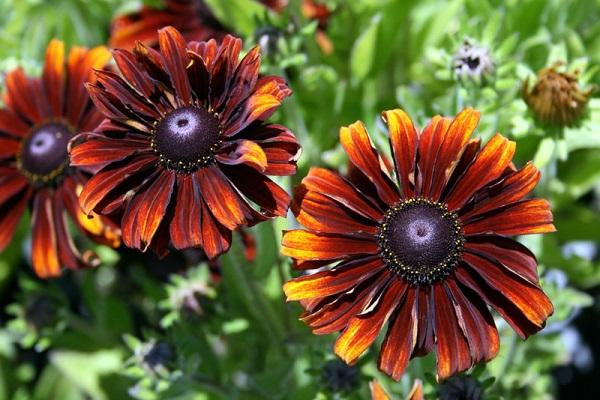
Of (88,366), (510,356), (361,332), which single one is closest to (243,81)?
(361,332)

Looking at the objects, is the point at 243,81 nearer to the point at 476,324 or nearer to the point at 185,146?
the point at 185,146

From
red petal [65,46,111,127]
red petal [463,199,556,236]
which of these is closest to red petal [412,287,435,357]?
red petal [463,199,556,236]

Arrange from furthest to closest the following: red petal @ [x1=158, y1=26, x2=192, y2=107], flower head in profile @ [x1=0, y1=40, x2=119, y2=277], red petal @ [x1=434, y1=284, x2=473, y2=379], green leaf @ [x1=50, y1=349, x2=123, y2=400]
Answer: green leaf @ [x1=50, y1=349, x2=123, y2=400] < flower head in profile @ [x1=0, y1=40, x2=119, y2=277] < red petal @ [x1=158, y1=26, x2=192, y2=107] < red petal @ [x1=434, y1=284, x2=473, y2=379]

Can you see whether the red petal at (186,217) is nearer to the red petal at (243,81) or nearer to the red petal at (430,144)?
the red petal at (243,81)

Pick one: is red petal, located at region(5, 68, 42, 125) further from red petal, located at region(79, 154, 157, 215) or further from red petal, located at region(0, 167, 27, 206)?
red petal, located at region(79, 154, 157, 215)

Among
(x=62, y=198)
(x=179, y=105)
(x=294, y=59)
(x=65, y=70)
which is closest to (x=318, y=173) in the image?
(x=179, y=105)

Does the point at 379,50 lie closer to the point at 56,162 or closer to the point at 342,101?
the point at 342,101
